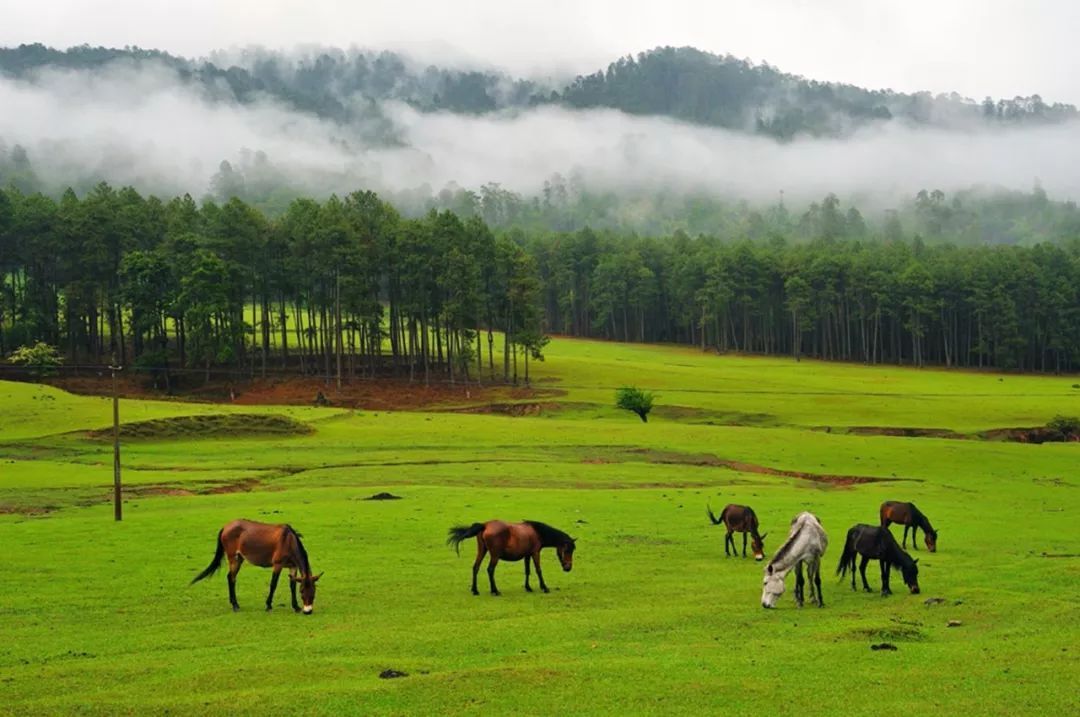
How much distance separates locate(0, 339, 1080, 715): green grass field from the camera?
16.3 m

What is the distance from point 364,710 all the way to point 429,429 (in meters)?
57.5

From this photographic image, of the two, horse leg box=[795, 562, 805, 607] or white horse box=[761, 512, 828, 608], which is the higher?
white horse box=[761, 512, 828, 608]

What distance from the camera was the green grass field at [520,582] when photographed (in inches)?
643

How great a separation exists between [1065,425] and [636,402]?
108ft

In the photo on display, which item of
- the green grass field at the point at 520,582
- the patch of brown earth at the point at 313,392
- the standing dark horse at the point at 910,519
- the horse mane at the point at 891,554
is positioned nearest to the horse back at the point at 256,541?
the green grass field at the point at 520,582

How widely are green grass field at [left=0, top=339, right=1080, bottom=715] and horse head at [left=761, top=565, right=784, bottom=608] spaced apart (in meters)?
0.37

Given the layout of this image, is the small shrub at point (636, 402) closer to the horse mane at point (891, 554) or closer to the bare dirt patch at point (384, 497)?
the bare dirt patch at point (384, 497)

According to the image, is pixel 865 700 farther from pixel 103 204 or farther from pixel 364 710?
pixel 103 204

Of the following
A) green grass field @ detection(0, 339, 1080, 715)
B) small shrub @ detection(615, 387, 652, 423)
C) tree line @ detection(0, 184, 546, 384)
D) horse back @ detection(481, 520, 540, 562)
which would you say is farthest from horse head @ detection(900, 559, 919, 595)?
tree line @ detection(0, 184, 546, 384)

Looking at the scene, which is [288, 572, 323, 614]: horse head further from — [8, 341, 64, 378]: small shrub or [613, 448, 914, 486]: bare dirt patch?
[8, 341, 64, 378]: small shrub

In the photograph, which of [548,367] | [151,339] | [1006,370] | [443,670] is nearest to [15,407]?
[151,339]

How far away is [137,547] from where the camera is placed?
102 feet

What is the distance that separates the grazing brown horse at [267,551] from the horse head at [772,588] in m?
10.2

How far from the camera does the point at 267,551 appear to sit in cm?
2331
